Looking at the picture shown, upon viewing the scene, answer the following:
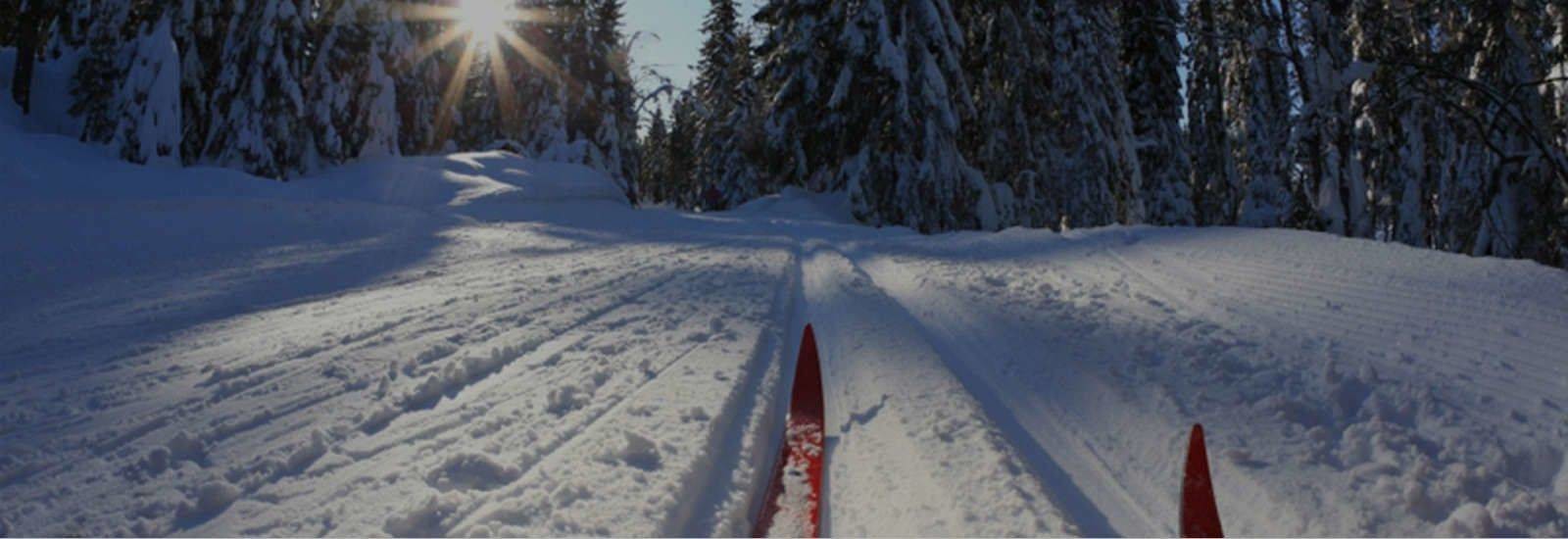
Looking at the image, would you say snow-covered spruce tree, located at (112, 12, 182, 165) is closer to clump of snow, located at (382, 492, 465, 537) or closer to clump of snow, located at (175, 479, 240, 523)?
clump of snow, located at (175, 479, 240, 523)

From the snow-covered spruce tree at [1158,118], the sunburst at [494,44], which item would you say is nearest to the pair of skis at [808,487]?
the snow-covered spruce tree at [1158,118]

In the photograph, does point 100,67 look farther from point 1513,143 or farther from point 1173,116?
point 1173,116

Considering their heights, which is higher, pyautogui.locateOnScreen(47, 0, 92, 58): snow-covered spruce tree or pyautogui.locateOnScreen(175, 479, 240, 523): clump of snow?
pyautogui.locateOnScreen(47, 0, 92, 58): snow-covered spruce tree

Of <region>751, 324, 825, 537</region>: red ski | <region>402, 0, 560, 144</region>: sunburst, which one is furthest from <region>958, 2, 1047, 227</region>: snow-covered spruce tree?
<region>402, 0, 560, 144</region>: sunburst

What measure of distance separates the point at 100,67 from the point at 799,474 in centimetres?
1632

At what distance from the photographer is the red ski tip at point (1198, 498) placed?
2.03 m

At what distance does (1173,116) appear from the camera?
20.3 metres

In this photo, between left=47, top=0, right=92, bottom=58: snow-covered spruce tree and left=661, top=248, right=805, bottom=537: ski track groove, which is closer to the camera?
left=661, top=248, right=805, bottom=537: ski track groove

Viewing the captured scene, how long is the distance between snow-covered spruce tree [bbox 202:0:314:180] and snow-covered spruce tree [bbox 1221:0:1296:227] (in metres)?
14.9

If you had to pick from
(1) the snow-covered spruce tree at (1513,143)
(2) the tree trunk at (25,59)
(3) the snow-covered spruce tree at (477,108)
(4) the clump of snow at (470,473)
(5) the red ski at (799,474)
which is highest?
(3) the snow-covered spruce tree at (477,108)

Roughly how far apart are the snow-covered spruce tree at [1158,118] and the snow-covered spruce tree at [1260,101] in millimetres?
6447

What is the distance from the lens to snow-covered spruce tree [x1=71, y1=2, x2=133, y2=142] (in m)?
12.6

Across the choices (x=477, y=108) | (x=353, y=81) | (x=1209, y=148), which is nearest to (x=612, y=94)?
(x=477, y=108)

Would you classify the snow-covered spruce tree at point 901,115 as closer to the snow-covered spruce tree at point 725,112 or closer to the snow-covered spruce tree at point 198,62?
the snow-covered spruce tree at point 725,112
